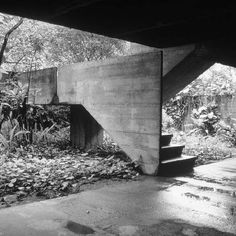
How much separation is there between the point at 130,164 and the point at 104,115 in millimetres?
1322

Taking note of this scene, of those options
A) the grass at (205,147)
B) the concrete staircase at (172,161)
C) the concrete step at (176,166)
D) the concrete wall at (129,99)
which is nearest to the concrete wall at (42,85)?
the concrete wall at (129,99)

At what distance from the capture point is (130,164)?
662 centimetres

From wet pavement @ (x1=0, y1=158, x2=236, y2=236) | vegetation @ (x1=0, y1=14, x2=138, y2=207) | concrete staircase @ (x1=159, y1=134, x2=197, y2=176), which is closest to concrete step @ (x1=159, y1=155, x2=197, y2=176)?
concrete staircase @ (x1=159, y1=134, x2=197, y2=176)

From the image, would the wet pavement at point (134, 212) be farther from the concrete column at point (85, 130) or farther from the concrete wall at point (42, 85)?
the concrete wall at point (42, 85)

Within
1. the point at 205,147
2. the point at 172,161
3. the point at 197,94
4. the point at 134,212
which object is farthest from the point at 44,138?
the point at 197,94

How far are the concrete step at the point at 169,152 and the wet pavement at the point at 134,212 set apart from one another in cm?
109

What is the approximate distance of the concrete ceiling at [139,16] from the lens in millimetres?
4320

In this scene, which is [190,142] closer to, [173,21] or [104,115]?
[104,115]

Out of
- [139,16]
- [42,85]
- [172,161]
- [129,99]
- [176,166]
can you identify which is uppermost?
[139,16]

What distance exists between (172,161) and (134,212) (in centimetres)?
274

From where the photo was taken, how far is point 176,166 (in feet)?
21.9

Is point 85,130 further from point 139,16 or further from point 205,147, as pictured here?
point 139,16

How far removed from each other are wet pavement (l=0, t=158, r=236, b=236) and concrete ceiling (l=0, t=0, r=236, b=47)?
269 centimetres

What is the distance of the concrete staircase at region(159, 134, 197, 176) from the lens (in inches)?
252
